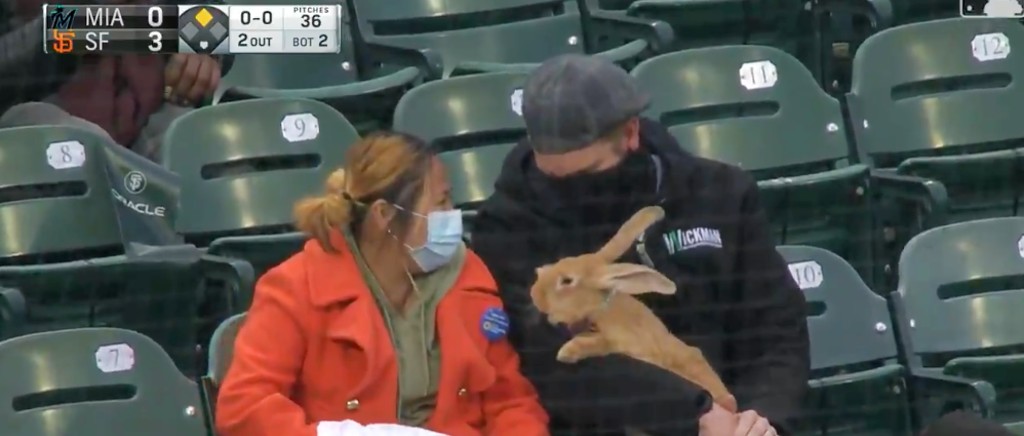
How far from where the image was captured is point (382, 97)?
2604 millimetres

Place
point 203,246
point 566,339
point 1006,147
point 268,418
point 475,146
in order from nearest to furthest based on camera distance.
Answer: point 268,418 < point 566,339 < point 203,246 < point 475,146 < point 1006,147

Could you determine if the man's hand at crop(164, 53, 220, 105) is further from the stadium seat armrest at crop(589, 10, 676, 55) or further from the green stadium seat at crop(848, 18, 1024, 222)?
the green stadium seat at crop(848, 18, 1024, 222)

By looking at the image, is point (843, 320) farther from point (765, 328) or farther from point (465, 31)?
point (465, 31)

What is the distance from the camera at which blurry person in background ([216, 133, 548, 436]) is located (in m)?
1.79

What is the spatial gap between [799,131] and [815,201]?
16cm

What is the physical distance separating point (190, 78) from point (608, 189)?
0.98 metres

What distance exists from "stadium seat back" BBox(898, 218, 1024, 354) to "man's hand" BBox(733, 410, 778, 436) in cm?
44

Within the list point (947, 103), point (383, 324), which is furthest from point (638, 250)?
point (947, 103)

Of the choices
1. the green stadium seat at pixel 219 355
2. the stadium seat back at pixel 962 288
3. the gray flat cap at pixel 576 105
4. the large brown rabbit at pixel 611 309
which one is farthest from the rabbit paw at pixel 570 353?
the stadium seat back at pixel 962 288

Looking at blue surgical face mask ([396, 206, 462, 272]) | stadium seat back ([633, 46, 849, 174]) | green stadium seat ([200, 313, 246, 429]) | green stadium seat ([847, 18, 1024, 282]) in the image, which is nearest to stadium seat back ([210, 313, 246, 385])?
green stadium seat ([200, 313, 246, 429])

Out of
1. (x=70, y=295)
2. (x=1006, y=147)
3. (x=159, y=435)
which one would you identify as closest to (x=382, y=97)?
(x=70, y=295)

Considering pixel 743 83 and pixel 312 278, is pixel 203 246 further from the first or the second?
pixel 743 83

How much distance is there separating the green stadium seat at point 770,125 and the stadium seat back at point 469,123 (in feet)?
0.67

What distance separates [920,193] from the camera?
241 centimetres
